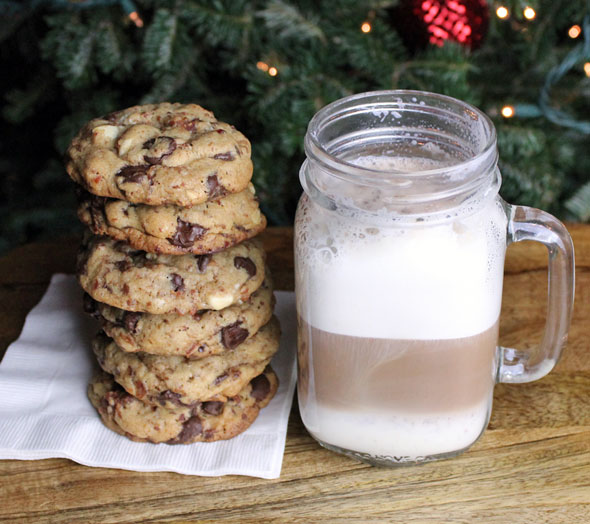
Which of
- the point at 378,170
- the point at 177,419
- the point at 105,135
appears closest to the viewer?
the point at 378,170

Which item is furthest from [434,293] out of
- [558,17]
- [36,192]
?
[36,192]

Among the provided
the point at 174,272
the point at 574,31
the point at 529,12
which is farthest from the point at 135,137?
the point at 574,31

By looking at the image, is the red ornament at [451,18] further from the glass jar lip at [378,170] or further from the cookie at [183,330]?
the cookie at [183,330]

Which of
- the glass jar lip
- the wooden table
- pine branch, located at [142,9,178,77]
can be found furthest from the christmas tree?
the wooden table

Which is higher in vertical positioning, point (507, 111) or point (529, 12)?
point (529, 12)

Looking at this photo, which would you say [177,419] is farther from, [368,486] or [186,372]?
[368,486]

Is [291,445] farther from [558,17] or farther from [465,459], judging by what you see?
[558,17]

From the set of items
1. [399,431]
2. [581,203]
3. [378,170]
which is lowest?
[581,203]
